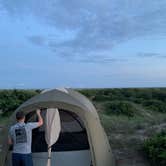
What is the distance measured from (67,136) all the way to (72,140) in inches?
7.0

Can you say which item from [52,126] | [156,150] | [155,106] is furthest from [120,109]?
[52,126]

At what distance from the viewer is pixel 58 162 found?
8531 mm

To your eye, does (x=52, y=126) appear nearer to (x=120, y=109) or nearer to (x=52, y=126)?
(x=52, y=126)

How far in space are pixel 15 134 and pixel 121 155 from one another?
3.88 metres

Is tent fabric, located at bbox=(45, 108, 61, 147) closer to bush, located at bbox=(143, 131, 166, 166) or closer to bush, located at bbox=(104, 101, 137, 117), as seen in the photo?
bush, located at bbox=(143, 131, 166, 166)

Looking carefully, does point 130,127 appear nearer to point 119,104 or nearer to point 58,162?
point 58,162

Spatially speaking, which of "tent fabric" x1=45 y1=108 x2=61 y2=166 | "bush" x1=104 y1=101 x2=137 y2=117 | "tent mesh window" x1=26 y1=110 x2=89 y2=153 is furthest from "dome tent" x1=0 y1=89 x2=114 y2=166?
"bush" x1=104 y1=101 x2=137 y2=117

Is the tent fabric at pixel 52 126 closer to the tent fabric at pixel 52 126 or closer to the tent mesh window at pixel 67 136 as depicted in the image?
the tent fabric at pixel 52 126

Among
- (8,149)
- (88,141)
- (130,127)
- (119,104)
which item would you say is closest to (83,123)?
(88,141)

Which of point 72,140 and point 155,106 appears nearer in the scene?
point 72,140

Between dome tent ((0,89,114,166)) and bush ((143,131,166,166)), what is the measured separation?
51.1 inches

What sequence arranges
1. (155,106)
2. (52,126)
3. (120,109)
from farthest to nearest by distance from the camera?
1. (155,106)
2. (120,109)
3. (52,126)

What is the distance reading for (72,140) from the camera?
28.8 feet

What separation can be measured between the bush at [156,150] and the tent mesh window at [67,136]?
1932mm
